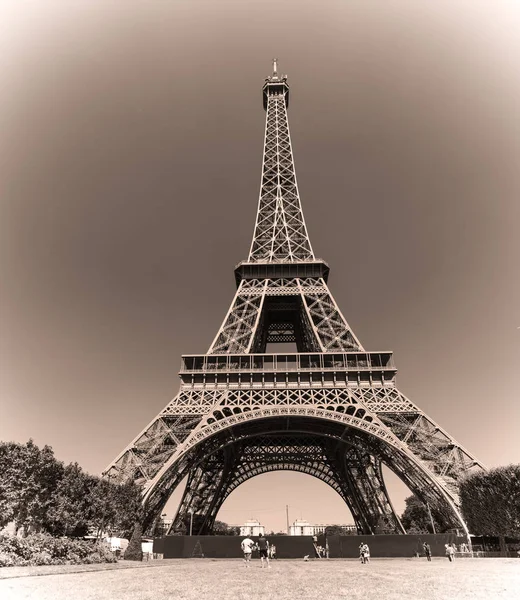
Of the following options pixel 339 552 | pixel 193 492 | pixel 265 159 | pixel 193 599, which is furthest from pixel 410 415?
pixel 265 159

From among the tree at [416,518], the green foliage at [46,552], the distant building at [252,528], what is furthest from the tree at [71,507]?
the distant building at [252,528]

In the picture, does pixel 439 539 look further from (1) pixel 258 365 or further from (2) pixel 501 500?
(1) pixel 258 365

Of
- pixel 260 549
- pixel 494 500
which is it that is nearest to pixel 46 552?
pixel 260 549

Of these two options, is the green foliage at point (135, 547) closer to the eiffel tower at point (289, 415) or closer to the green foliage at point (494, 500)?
the eiffel tower at point (289, 415)

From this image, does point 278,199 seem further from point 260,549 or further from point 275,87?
point 260,549

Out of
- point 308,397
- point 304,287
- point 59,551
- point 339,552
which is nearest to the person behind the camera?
point 59,551
